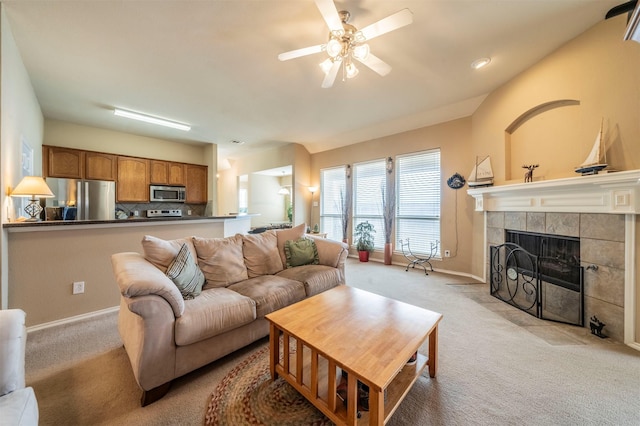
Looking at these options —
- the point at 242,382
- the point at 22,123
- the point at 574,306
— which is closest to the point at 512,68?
the point at 574,306

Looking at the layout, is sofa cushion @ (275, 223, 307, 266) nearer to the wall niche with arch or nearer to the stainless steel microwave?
the wall niche with arch

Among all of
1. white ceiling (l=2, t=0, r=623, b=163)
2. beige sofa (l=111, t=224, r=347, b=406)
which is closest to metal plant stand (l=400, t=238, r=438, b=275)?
beige sofa (l=111, t=224, r=347, b=406)

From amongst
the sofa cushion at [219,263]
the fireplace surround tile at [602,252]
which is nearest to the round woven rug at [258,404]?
the sofa cushion at [219,263]

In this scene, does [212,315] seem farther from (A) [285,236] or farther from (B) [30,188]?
(B) [30,188]

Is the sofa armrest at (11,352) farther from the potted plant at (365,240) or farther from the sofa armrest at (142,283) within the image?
the potted plant at (365,240)

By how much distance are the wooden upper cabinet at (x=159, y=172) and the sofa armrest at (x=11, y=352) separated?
4.76m

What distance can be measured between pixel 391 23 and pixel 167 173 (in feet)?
17.9

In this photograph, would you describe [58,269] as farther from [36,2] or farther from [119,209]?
[119,209]

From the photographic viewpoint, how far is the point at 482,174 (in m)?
3.47

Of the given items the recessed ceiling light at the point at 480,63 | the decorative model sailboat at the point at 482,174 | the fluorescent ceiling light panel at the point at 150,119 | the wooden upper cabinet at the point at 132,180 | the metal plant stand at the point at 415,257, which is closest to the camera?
the recessed ceiling light at the point at 480,63

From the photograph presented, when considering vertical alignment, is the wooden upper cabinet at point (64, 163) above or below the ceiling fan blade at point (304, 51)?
below

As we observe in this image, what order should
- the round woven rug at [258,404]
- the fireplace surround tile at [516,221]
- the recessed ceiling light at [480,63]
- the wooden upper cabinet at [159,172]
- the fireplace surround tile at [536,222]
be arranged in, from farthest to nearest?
the wooden upper cabinet at [159,172]
the fireplace surround tile at [516,221]
the fireplace surround tile at [536,222]
the recessed ceiling light at [480,63]
the round woven rug at [258,404]

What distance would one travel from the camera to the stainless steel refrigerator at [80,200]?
399 cm

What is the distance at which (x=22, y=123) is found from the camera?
269cm
